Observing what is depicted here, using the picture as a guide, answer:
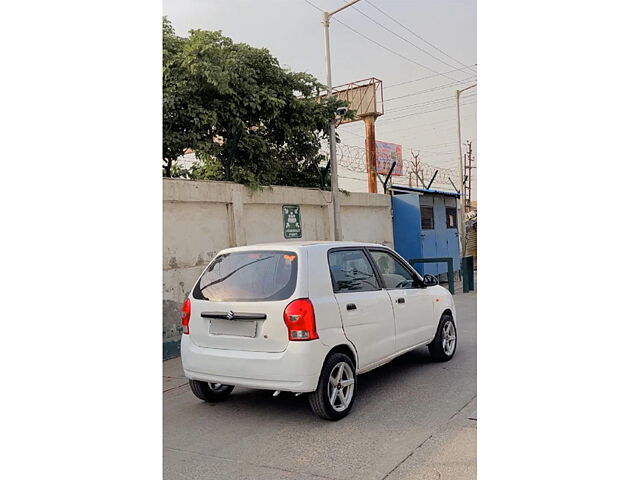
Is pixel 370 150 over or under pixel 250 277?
over

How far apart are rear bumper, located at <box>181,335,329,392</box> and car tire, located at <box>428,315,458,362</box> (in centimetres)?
221

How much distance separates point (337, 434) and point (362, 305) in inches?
45.9

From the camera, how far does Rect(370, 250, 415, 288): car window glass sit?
5.55 m

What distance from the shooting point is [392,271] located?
19.0 feet

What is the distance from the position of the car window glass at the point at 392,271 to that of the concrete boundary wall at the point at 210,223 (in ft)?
9.89

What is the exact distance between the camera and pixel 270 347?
4312 millimetres

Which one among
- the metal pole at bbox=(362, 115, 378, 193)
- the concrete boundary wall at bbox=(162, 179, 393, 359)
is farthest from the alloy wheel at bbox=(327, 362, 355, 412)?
the metal pole at bbox=(362, 115, 378, 193)

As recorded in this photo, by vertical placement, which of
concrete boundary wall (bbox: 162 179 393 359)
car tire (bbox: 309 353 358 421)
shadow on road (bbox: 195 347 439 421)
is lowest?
shadow on road (bbox: 195 347 439 421)

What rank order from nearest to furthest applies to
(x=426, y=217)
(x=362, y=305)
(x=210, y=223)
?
(x=362, y=305), (x=210, y=223), (x=426, y=217)

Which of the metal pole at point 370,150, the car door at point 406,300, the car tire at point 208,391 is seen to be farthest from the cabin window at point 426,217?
the car tire at point 208,391

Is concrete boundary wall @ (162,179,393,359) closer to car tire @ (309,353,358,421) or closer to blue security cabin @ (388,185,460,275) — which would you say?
car tire @ (309,353,358,421)

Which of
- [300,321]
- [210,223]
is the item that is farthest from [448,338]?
[210,223]

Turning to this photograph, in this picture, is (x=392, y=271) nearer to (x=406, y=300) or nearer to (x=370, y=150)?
(x=406, y=300)

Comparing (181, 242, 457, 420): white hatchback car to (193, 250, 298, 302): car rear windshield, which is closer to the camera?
(181, 242, 457, 420): white hatchback car
